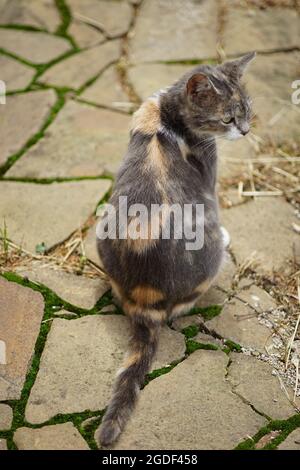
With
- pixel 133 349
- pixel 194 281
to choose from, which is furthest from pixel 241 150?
pixel 133 349

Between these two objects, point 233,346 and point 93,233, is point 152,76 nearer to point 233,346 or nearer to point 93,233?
point 93,233

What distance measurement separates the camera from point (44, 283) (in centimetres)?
316

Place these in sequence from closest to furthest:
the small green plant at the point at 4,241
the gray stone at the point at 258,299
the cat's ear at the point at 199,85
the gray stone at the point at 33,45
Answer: the cat's ear at the point at 199,85 → the gray stone at the point at 258,299 → the small green plant at the point at 4,241 → the gray stone at the point at 33,45

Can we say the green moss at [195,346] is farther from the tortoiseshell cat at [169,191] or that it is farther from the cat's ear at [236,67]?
the cat's ear at [236,67]

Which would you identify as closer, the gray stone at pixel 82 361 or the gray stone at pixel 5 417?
the gray stone at pixel 5 417

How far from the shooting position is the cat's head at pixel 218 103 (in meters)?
2.90

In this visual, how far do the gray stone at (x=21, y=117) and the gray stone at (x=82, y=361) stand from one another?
5.06ft

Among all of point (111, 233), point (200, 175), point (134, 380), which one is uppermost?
point (200, 175)

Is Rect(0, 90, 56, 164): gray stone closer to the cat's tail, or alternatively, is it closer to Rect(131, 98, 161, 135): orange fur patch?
Rect(131, 98, 161, 135): orange fur patch

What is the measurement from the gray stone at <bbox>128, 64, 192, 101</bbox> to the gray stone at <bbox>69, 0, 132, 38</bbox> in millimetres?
565

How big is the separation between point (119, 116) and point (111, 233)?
1753 mm

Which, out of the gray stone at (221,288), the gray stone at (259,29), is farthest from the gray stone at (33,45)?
the gray stone at (221,288)

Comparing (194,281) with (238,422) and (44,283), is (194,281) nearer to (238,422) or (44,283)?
(238,422)
